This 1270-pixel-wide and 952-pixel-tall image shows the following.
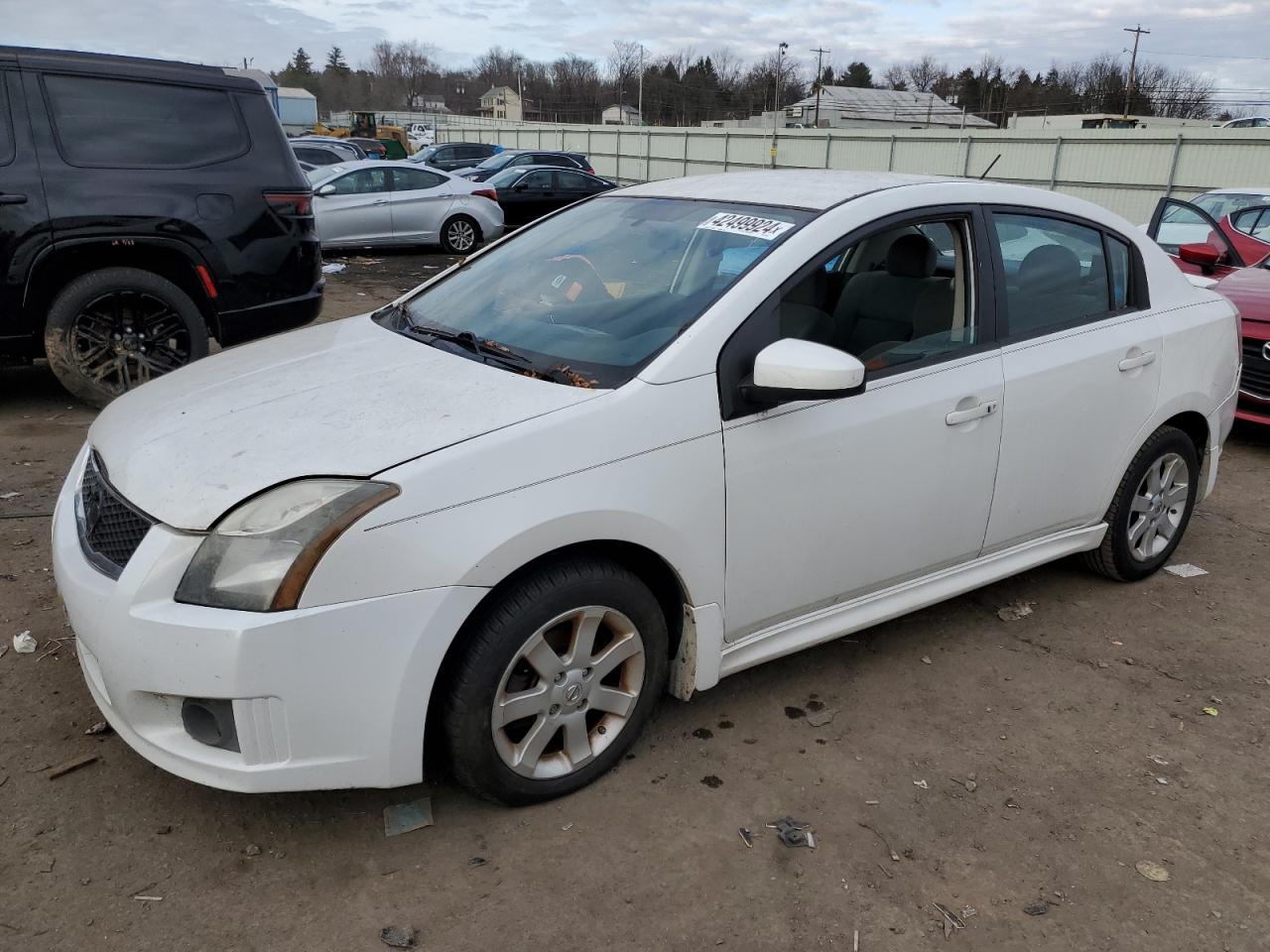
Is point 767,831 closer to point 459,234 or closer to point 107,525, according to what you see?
point 107,525

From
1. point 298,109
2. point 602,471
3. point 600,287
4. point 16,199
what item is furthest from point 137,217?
point 298,109

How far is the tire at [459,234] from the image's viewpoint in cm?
1575

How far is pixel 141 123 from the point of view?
5.84 meters

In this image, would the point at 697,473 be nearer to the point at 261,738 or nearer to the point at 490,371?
the point at 490,371

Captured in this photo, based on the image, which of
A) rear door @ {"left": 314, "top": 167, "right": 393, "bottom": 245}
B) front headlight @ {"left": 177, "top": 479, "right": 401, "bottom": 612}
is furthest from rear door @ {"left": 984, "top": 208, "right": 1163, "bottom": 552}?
rear door @ {"left": 314, "top": 167, "right": 393, "bottom": 245}

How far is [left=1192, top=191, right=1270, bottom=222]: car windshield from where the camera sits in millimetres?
8875

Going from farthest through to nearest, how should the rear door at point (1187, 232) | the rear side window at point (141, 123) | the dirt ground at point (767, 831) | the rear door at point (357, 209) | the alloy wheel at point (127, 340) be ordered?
the rear door at point (357, 209) < the rear door at point (1187, 232) < the alloy wheel at point (127, 340) < the rear side window at point (141, 123) < the dirt ground at point (767, 831)

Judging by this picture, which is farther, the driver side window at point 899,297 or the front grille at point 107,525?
the driver side window at point 899,297

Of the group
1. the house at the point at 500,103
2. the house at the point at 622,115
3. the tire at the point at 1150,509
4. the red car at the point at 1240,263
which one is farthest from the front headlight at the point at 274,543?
the house at the point at 500,103

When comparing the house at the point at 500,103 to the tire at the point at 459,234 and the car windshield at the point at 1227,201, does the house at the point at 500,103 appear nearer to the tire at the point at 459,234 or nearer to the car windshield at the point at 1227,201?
the tire at the point at 459,234

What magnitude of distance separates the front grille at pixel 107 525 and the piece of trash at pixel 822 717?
6.81 ft

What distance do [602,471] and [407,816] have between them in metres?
1.10

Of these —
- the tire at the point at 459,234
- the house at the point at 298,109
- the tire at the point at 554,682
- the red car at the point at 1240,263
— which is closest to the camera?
the tire at the point at 554,682

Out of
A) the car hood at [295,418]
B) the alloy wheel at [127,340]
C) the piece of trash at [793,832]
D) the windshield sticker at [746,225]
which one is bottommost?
the piece of trash at [793,832]
